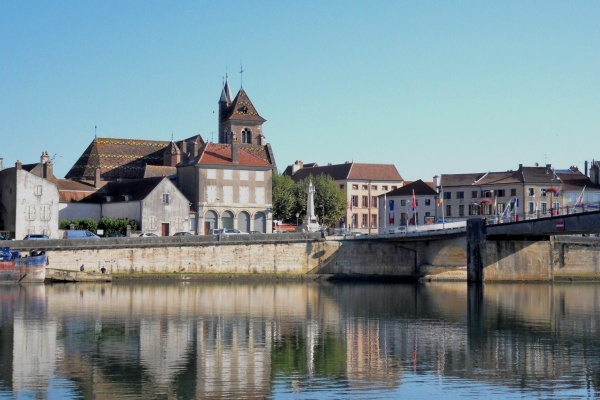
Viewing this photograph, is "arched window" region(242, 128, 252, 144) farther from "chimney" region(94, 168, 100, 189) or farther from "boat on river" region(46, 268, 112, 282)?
"boat on river" region(46, 268, 112, 282)

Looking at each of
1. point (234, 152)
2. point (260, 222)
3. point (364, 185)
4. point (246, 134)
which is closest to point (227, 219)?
point (260, 222)

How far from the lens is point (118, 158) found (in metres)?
95.8

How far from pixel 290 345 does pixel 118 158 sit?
63.0 metres

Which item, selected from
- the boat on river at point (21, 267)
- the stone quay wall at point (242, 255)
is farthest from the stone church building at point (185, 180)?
the boat on river at point (21, 267)

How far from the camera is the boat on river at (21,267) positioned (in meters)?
61.7

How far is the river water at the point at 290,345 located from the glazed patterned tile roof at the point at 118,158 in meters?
35.1

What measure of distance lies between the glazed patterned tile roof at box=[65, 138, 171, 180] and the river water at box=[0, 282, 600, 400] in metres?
35.1

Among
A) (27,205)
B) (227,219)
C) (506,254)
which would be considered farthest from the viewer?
(227,219)

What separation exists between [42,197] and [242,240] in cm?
1548

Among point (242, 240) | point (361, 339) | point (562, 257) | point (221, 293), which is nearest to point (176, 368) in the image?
point (361, 339)

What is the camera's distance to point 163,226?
82.1m

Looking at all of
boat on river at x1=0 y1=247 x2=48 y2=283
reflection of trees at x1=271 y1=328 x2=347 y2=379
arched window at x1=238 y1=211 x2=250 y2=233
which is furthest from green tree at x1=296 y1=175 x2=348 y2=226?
reflection of trees at x1=271 y1=328 x2=347 y2=379

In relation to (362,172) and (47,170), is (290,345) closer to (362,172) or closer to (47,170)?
(47,170)

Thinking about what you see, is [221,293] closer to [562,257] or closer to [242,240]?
[242,240]
